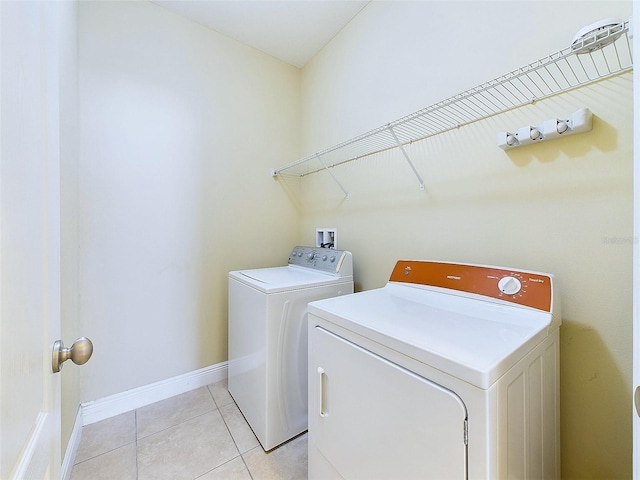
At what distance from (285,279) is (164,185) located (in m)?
1.13

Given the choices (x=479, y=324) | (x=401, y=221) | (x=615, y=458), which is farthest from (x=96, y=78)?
(x=615, y=458)

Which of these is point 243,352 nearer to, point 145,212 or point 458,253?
point 145,212

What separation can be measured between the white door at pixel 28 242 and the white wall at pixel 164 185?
126cm

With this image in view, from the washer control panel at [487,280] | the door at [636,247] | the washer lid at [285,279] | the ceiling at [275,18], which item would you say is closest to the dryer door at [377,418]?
the door at [636,247]

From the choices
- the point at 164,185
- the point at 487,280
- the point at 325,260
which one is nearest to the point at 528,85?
the point at 487,280

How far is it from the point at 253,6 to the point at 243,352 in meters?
2.39

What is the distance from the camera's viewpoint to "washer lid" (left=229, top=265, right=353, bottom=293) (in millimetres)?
1492

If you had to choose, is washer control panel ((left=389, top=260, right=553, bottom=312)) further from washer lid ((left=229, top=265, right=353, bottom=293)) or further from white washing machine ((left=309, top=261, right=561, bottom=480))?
washer lid ((left=229, top=265, right=353, bottom=293))

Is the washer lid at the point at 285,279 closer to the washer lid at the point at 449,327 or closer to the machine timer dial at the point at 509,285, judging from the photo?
the washer lid at the point at 449,327

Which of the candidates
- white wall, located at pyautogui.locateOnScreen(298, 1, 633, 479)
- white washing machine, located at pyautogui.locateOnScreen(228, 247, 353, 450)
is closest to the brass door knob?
white washing machine, located at pyautogui.locateOnScreen(228, 247, 353, 450)

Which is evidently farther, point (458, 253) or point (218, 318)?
point (218, 318)

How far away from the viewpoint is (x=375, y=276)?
182 cm

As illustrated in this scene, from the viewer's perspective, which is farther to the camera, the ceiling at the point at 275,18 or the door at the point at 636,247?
the ceiling at the point at 275,18

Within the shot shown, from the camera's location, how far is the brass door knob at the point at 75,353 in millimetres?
597
